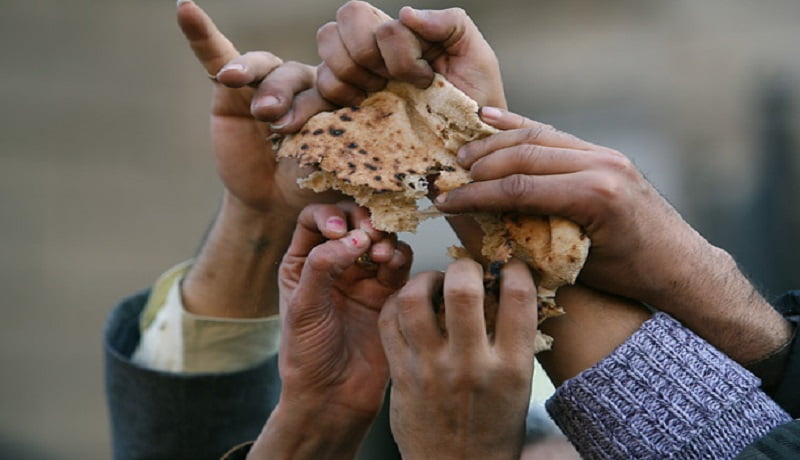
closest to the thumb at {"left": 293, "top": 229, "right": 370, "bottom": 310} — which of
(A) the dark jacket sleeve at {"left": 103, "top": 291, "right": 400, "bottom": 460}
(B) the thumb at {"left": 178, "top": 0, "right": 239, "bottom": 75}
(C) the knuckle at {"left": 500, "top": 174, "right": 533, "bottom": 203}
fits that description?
(C) the knuckle at {"left": 500, "top": 174, "right": 533, "bottom": 203}

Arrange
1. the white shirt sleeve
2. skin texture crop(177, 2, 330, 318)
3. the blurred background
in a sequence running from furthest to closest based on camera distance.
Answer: the blurred background → the white shirt sleeve → skin texture crop(177, 2, 330, 318)

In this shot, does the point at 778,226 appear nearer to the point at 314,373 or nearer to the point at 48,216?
the point at 314,373

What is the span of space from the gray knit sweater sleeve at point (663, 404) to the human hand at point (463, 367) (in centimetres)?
11

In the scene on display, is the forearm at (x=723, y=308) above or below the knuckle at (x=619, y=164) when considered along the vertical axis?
below

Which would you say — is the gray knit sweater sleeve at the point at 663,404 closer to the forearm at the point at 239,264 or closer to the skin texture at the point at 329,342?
the skin texture at the point at 329,342

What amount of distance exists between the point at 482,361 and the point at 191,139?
354 centimetres

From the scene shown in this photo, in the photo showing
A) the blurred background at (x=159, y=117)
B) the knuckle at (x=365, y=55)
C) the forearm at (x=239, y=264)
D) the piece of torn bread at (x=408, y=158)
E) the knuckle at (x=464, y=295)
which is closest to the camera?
the knuckle at (x=464, y=295)

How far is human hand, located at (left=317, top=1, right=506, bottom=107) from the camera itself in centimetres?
116

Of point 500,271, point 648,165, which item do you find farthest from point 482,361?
point 648,165

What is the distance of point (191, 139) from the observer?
4227 millimetres

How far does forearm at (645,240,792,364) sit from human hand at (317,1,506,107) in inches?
15.9

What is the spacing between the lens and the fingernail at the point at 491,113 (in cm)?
115

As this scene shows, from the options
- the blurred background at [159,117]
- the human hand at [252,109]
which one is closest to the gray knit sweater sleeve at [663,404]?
the human hand at [252,109]

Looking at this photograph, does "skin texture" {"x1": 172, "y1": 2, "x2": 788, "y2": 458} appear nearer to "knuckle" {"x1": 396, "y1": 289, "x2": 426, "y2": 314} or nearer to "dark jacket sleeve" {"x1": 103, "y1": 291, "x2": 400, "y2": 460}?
"knuckle" {"x1": 396, "y1": 289, "x2": 426, "y2": 314}
